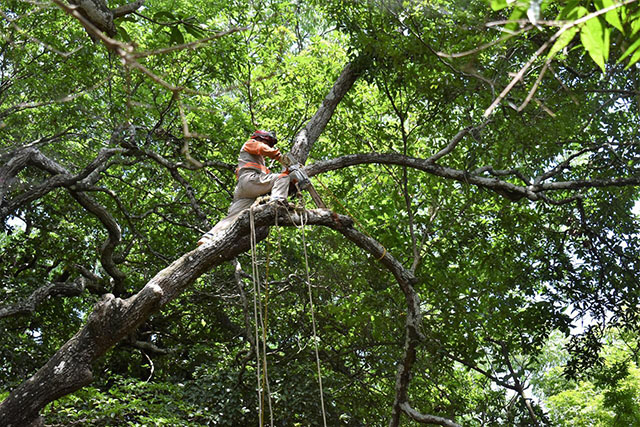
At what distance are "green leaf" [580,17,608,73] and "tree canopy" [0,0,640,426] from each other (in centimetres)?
342

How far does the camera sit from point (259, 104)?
9656mm

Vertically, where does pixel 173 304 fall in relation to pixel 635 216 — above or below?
above

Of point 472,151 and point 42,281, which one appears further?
point 42,281

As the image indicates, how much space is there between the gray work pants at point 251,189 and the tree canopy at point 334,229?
0.19 metres

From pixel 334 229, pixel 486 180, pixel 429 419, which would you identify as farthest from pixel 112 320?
pixel 486 180

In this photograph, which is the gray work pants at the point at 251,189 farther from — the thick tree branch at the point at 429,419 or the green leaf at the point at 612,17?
the green leaf at the point at 612,17

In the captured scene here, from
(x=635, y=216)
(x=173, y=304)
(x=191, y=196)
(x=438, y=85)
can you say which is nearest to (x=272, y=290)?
(x=173, y=304)

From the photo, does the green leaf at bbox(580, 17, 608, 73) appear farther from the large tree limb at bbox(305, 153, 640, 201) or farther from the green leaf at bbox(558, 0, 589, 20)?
the large tree limb at bbox(305, 153, 640, 201)

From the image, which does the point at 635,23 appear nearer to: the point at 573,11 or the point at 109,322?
the point at 573,11

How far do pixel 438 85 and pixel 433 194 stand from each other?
1585 mm

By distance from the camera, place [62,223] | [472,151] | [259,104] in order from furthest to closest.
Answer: [259,104], [62,223], [472,151]

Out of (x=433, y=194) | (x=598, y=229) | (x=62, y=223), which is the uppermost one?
(x=62, y=223)

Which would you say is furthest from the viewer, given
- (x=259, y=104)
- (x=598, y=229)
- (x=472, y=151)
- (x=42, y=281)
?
(x=259, y=104)

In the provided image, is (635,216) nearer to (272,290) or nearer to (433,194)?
(433,194)
